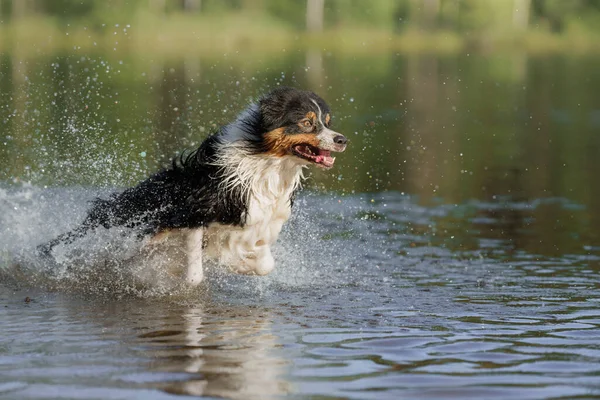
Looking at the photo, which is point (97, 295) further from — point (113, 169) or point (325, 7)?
point (325, 7)

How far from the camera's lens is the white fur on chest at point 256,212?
8.55 meters

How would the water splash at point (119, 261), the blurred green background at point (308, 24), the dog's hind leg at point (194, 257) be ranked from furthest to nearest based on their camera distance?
the blurred green background at point (308, 24)
the water splash at point (119, 261)
the dog's hind leg at point (194, 257)

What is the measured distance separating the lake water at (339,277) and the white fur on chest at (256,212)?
29cm

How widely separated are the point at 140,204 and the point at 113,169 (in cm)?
548

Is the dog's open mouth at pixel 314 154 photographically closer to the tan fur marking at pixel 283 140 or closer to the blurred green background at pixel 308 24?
the tan fur marking at pixel 283 140

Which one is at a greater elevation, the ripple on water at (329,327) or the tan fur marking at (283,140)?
the tan fur marking at (283,140)

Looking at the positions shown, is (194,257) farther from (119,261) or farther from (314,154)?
(314,154)

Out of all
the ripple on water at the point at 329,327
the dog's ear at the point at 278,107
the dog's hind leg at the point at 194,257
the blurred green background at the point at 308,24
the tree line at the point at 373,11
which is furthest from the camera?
the tree line at the point at 373,11

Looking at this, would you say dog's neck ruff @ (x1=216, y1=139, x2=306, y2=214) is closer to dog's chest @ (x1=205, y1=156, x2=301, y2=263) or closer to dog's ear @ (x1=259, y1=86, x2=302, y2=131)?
dog's chest @ (x1=205, y1=156, x2=301, y2=263)

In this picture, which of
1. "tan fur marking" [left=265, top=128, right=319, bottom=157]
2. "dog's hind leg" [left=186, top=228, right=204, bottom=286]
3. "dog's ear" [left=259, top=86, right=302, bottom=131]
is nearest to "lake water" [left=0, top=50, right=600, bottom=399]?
"dog's hind leg" [left=186, top=228, right=204, bottom=286]

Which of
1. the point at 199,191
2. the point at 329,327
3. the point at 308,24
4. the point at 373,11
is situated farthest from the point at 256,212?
the point at 373,11

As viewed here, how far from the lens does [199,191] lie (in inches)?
343

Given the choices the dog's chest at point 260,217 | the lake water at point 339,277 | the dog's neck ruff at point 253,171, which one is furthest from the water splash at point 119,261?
the dog's neck ruff at point 253,171

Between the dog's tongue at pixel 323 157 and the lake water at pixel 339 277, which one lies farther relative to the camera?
the dog's tongue at pixel 323 157
